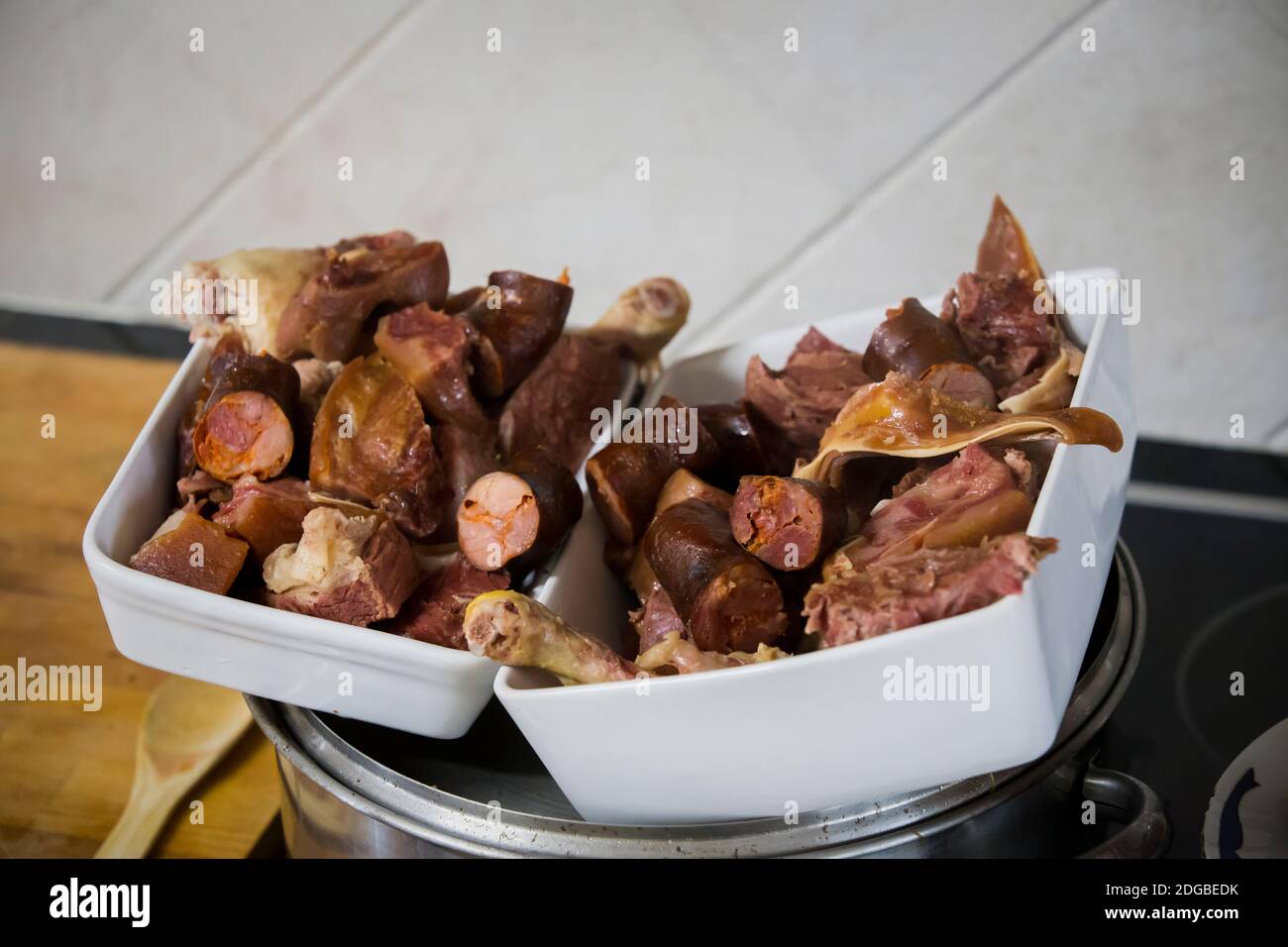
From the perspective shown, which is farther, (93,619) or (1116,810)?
(93,619)

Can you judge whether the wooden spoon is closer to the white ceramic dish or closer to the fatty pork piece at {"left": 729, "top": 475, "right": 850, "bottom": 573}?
the white ceramic dish

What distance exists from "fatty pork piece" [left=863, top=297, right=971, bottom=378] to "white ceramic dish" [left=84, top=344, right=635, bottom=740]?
0.39 meters

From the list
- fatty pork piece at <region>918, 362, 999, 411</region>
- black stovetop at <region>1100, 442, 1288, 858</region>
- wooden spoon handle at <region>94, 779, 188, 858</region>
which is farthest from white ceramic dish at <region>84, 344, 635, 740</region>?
black stovetop at <region>1100, 442, 1288, 858</region>

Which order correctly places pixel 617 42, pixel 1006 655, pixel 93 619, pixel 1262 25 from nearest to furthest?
pixel 1006 655, pixel 93 619, pixel 1262 25, pixel 617 42

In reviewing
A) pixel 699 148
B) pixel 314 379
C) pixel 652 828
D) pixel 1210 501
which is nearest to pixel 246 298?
pixel 314 379

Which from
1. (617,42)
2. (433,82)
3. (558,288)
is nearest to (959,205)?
(617,42)

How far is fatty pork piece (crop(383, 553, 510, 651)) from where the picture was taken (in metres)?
0.88

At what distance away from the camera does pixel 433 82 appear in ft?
6.23

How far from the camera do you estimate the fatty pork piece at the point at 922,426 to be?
81 centimetres

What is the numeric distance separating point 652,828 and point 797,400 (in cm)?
37

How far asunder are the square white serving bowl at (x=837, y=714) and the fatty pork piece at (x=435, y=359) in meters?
0.26

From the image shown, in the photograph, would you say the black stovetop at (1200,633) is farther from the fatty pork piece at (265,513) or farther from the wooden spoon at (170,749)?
the wooden spoon at (170,749)
